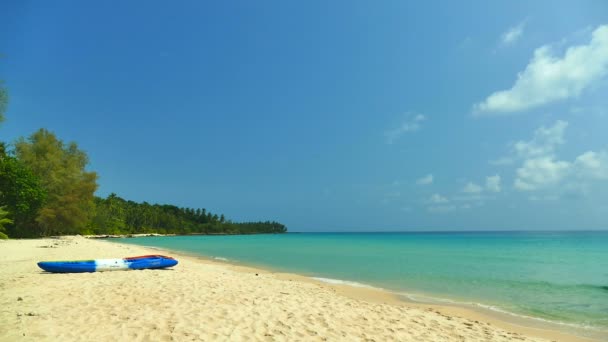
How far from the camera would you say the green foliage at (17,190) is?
3466 cm

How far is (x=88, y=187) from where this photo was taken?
1868 inches

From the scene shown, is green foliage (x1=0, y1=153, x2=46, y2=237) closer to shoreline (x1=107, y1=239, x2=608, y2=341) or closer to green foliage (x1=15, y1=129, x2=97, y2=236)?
green foliage (x1=15, y1=129, x2=97, y2=236)

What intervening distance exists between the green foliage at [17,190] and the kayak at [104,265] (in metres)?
28.1

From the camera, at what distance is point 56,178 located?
42688mm

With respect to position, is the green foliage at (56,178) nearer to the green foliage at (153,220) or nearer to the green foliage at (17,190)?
the green foliage at (17,190)

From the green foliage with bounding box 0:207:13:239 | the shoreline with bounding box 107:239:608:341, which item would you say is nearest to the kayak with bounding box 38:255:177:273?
the shoreline with bounding box 107:239:608:341

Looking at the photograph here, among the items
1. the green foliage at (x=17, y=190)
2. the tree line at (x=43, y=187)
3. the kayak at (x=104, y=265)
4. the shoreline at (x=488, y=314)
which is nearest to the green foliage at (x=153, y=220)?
the tree line at (x=43, y=187)

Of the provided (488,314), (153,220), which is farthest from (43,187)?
(153,220)

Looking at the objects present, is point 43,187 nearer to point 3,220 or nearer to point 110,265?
point 3,220

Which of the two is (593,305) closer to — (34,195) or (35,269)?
(35,269)

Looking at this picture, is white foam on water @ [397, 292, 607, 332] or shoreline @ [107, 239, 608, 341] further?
white foam on water @ [397, 292, 607, 332]

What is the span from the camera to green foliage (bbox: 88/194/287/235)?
273ft

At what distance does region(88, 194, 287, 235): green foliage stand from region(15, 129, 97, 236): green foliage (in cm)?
2644

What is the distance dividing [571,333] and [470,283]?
26.2ft
